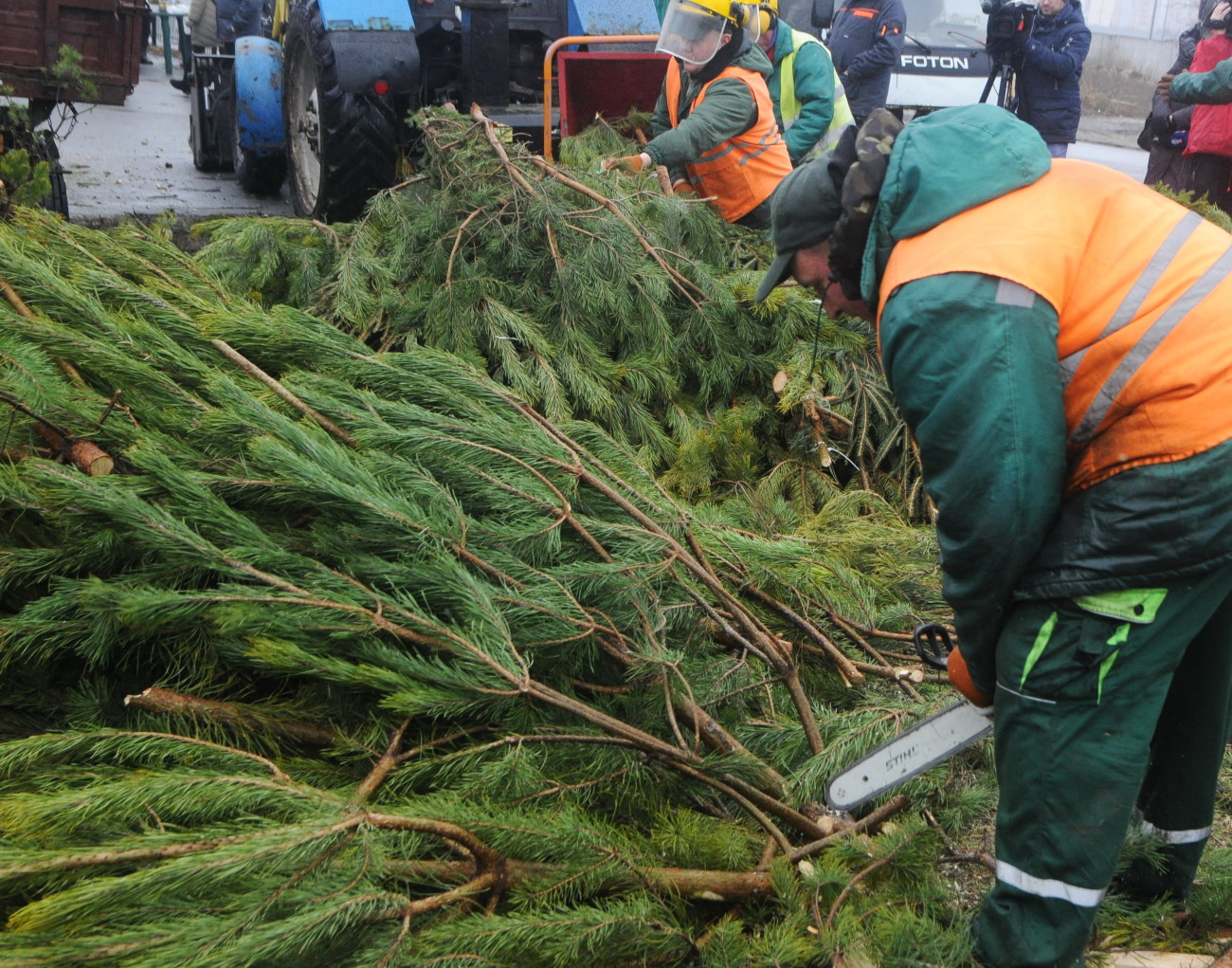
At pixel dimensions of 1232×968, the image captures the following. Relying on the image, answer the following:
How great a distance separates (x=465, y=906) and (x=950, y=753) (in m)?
0.99

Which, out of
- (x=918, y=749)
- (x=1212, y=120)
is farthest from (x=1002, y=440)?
(x=1212, y=120)

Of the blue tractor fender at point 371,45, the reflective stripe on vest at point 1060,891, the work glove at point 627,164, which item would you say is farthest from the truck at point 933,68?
the reflective stripe on vest at point 1060,891

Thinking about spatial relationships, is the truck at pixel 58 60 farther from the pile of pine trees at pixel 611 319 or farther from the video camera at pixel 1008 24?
the video camera at pixel 1008 24

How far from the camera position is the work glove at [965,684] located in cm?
198

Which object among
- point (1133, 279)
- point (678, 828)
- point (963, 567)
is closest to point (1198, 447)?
point (1133, 279)

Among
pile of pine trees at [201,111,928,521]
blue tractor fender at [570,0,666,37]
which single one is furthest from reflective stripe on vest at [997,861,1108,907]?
blue tractor fender at [570,0,666,37]

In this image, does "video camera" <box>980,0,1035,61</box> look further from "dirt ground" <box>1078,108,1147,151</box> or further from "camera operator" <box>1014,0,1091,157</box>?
"dirt ground" <box>1078,108,1147,151</box>

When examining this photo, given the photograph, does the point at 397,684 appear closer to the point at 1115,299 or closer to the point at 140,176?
the point at 1115,299

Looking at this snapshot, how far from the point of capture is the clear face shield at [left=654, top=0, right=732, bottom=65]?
4.90 m

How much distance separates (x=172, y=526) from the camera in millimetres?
1821

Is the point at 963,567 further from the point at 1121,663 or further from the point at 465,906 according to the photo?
the point at 465,906

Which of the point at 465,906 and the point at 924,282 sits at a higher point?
the point at 924,282

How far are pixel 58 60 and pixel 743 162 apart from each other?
13.9 feet

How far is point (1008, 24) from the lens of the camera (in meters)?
7.79
